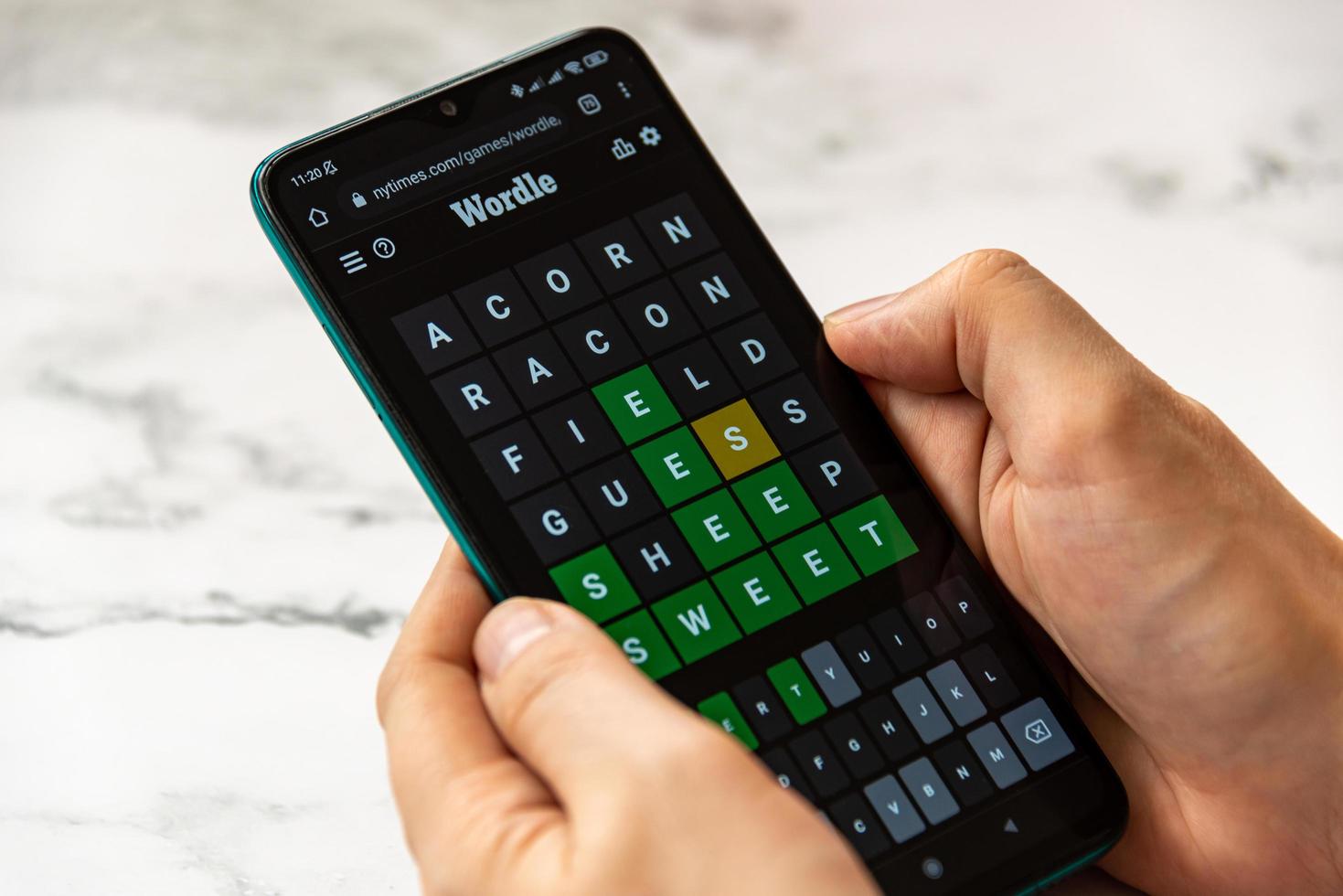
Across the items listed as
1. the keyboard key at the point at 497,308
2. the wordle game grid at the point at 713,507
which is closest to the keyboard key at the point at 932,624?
the wordle game grid at the point at 713,507

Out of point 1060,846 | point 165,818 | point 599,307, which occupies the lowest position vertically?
point 165,818

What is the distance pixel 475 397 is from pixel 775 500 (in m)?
0.14

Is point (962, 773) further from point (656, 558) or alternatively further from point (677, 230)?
point (677, 230)

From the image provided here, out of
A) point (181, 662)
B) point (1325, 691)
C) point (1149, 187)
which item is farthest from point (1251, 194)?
point (181, 662)

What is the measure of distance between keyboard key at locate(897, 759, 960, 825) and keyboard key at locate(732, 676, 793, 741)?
55mm

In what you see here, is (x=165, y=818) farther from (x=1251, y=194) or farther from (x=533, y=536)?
(x=1251, y=194)

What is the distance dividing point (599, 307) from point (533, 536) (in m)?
0.12

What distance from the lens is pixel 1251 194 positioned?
0.95 metres

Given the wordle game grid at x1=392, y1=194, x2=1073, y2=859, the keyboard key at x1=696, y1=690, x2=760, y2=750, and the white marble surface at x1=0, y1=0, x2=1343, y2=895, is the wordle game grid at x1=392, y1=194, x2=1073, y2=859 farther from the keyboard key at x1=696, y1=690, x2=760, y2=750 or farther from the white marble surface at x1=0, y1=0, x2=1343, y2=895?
the white marble surface at x1=0, y1=0, x2=1343, y2=895

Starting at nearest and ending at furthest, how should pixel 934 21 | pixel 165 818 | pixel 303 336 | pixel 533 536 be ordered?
pixel 533 536 < pixel 165 818 < pixel 303 336 < pixel 934 21

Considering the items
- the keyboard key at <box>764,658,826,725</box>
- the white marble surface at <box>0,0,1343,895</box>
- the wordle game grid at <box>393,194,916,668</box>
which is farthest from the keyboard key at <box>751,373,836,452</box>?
the white marble surface at <box>0,0,1343,895</box>

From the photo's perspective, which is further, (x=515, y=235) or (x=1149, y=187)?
(x=1149, y=187)

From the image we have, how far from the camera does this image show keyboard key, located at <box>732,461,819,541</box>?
0.65 meters

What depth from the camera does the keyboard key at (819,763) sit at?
0.61 m
